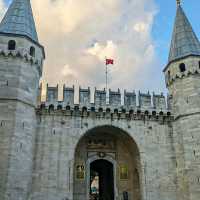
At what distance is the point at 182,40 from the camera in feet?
68.1

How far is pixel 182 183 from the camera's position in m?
17.6

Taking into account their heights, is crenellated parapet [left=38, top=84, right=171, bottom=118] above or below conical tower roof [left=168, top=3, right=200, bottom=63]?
below

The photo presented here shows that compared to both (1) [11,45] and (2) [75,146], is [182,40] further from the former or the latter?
(1) [11,45]

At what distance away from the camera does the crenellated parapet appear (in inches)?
717

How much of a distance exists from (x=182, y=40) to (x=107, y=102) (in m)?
6.86

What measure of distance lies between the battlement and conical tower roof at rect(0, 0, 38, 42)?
358cm

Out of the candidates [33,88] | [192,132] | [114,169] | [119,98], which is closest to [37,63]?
[33,88]

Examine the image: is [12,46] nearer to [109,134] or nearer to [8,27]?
[8,27]

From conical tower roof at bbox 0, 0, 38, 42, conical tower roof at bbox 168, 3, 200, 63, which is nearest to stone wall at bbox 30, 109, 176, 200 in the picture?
conical tower roof at bbox 168, 3, 200, 63

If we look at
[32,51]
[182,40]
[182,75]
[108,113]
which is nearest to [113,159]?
[108,113]

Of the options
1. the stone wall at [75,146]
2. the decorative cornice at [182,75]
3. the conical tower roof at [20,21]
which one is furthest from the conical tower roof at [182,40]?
the conical tower roof at [20,21]

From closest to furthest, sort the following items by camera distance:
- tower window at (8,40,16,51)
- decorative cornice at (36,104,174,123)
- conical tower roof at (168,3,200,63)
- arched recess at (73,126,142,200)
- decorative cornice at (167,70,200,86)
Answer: tower window at (8,40,16,51), decorative cornice at (36,104,174,123), arched recess at (73,126,142,200), decorative cornice at (167,70,200,86), conical tower roof at (168,3,200,63)

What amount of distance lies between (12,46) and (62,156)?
7029 millimetres

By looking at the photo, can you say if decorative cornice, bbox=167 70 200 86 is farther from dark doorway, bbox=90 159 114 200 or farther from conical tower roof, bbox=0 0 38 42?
conical tower roof, bbox=0 0 38 42
